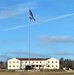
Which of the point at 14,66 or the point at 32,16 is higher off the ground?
the point at 32,16

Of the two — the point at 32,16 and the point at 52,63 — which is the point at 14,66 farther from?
the point at 32,16

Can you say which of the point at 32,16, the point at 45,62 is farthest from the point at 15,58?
the point at 32,16

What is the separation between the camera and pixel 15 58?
646 feet

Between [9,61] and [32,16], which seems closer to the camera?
[32,16]

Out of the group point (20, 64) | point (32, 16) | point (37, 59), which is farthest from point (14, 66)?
point (32, 16)

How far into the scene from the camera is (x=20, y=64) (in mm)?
191625

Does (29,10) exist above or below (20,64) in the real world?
above

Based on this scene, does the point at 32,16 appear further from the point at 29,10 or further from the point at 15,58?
the point at 15,58

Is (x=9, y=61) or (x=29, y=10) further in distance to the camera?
(x=9, y=61)

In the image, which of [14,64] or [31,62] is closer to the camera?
[14,64]

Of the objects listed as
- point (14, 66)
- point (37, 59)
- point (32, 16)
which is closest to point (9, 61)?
point (14, 66)

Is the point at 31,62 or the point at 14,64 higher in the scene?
the point at 31,62

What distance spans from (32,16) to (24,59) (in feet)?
415

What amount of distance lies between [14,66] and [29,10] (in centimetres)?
12391
